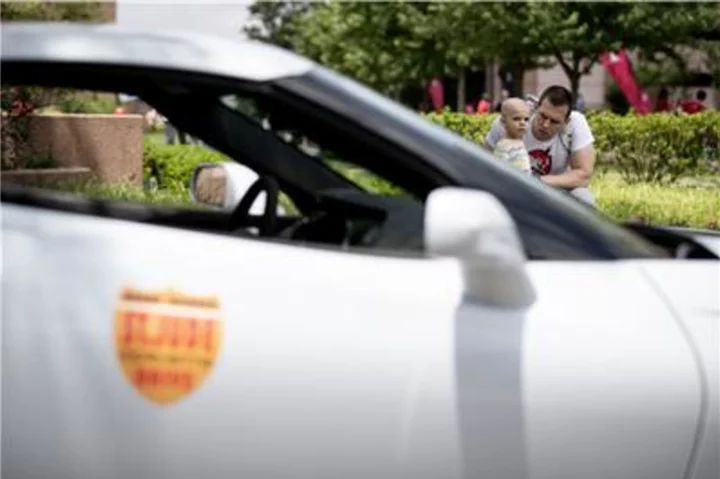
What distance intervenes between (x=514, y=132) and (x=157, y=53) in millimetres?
4279

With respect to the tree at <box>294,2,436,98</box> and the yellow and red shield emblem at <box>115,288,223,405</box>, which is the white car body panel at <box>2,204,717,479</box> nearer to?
the yellow and red shield emblem at <box>115,288,223,405</box>

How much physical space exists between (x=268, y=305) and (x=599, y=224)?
91cm

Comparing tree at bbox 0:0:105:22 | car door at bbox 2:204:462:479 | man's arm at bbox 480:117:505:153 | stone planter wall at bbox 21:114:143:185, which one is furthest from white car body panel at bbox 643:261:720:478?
tree at bbox 0:0:105:22

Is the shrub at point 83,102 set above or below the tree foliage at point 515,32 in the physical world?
above

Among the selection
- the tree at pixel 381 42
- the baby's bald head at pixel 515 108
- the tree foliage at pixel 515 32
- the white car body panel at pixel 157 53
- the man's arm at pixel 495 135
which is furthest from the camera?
the tree at pixel 381 42

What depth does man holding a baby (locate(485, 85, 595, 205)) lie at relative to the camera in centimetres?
669

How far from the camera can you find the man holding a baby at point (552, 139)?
6.69 meters

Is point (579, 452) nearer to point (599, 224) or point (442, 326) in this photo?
point (442, 326)

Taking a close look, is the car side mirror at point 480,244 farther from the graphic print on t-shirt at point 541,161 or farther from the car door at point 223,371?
the graphic print on t-shirt at point 541,161

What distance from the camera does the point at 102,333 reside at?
2537mm

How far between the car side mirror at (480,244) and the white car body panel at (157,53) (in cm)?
52

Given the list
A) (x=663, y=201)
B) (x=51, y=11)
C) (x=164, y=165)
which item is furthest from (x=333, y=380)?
(x=51, y=11)

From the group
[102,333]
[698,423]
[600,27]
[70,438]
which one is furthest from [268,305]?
[600,27]

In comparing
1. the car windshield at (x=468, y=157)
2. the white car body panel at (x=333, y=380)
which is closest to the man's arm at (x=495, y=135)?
the car windshield at (x=468, y=157)
